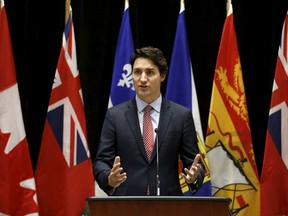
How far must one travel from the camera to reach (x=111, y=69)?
5496mm

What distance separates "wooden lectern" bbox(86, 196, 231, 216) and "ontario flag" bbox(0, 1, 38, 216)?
8.87 feet

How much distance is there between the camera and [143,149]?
3.14m

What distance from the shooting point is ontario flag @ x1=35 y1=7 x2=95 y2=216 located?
195 inches

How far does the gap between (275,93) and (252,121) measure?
1.69 ft

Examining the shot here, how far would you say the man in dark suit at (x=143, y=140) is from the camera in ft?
10.2

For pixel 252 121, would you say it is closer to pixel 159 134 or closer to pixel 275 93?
pixel 275 93

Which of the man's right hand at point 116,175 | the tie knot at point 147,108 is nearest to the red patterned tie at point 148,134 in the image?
the tie knot at point 147,108

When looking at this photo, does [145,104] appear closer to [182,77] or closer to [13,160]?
[182,77]

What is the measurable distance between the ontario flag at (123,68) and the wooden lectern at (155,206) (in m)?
2.77

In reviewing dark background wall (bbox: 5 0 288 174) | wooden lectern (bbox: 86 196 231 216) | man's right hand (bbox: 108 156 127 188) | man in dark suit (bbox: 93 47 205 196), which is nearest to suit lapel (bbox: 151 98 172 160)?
man in dark suit (bbox: 93 47 205 196)

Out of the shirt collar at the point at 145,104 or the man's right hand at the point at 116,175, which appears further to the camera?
the shirt collar at the point at 145,104

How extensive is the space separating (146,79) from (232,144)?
1.91 metres

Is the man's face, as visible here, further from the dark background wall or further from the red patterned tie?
the dark background wall

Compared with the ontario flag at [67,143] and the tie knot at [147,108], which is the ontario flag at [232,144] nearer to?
the ontario flag at [67,143]
